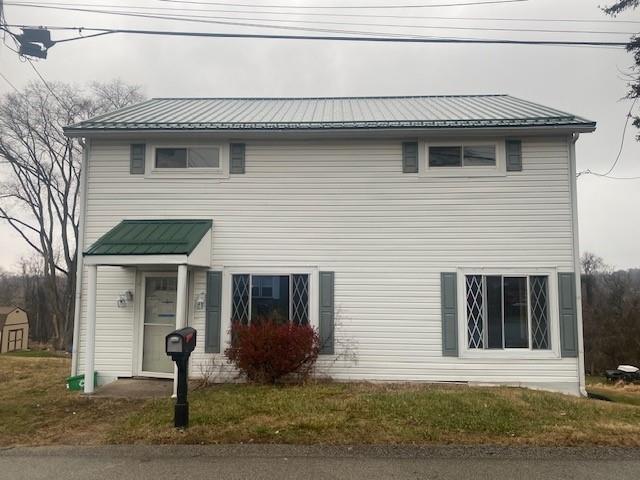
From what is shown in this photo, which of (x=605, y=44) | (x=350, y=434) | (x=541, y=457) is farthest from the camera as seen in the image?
(x=605, y=44)

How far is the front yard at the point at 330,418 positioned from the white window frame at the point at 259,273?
1.62 metres

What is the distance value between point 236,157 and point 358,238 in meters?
2.94

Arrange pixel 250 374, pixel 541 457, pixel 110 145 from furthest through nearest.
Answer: pixel 110 145 → pixel 250 374 → pixel 541 457

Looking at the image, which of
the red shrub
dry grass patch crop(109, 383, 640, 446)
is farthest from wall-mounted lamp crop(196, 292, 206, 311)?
dry grass patch crop(109, 383, 640, 446)

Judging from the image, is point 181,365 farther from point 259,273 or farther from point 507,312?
point 507,312

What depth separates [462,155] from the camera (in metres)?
9.84

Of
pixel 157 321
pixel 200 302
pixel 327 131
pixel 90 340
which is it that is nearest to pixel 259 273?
pixel 200 302

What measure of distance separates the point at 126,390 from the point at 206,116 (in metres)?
5.88

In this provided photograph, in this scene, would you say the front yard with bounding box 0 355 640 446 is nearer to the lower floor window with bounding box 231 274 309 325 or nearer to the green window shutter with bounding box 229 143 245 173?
the lower floor window with bounding box 231 274 309 325

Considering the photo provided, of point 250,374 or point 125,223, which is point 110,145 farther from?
point 250,374

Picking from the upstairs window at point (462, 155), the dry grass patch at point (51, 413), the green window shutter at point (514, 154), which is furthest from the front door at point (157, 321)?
the green window shutter at point (514, 154)

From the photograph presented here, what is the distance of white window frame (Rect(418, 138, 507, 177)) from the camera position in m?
9.67

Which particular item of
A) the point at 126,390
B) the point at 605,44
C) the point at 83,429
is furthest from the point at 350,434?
the point at 605,44

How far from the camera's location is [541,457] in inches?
195
